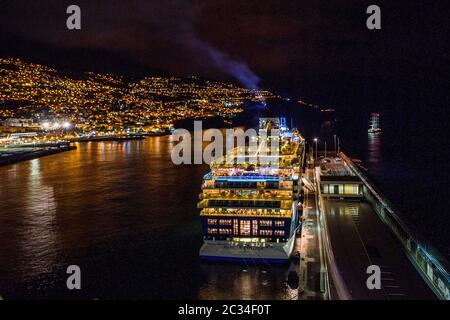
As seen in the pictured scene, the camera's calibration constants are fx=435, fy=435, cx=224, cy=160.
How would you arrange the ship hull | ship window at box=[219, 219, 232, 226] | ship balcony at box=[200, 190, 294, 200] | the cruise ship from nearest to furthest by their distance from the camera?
the ship hull → the cruise ship → ship window at box=[219, 219, 232, 226] → ship balcony at box=[200, 190, 294, 200]

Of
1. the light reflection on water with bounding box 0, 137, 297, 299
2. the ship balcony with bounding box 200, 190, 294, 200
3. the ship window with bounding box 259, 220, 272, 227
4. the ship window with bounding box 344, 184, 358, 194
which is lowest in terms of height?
the light reflection on water with bounding box 0, 137, 297, 299

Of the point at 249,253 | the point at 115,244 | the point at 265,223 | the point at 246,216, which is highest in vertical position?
the point at 246,216

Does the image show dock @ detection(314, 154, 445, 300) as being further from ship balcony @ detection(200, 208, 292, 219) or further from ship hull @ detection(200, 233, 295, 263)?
ship balcony @ detection(200, 208, 292, 219)

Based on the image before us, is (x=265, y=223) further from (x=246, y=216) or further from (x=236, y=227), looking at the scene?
(x=236, y=227)

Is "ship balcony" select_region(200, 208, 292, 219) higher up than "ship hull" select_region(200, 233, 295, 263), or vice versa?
"ship balcony" select_region(200, 208, 292, 219)

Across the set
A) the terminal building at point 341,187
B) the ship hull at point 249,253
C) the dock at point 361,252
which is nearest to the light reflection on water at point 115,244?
the ship hull at point 249,253

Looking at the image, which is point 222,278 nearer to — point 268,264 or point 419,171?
point 268,264

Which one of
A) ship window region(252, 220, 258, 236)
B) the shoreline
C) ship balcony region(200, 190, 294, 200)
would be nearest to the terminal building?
ship balcony region(200, 190, 294, 200)

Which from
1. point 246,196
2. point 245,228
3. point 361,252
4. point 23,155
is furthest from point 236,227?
point 23,155
